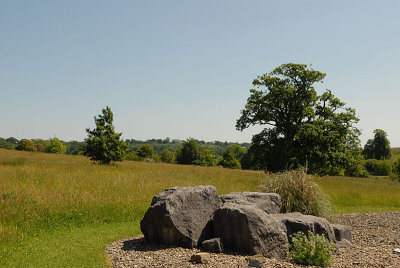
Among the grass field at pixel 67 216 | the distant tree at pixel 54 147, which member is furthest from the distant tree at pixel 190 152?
the grass field at pixel 67 216

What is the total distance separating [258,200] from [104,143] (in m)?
18.3

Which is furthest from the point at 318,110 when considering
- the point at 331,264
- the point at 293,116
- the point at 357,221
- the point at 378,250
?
the point at 331,264

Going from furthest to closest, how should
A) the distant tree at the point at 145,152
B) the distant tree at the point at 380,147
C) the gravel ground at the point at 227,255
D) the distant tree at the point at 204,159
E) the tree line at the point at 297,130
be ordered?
the distant tree at the point at 380,147, the distant tree at the point at 145,152, the distant tree at the point at 204,159, the tree line at the point at 297,130, the gravel ground at the point at 227,255

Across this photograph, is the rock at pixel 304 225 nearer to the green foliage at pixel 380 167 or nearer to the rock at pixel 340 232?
the rock at pixel 340 232

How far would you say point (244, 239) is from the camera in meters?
5.93

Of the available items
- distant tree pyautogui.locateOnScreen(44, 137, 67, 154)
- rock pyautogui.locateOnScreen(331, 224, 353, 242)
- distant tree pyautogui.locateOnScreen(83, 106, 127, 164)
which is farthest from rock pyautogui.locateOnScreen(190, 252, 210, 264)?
distant tree pyautogui.locateOnScreen(44, 137, 67, 154)

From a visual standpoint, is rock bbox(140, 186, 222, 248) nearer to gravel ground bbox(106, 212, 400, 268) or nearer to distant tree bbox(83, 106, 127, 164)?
gravel ground bbox(106, 212, 400, 268)

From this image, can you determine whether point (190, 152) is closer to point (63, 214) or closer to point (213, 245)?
point (63, 214)

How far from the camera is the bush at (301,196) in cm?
912

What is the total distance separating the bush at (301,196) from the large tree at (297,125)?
10.4m

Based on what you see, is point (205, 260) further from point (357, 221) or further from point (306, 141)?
point (306, 141)

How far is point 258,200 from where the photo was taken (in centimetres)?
755

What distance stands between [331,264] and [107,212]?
19.9 ft

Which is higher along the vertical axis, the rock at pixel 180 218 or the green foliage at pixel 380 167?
the green foliage at pixel 380 167
